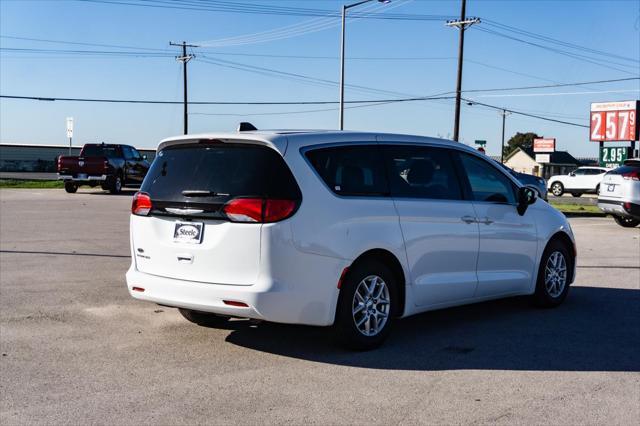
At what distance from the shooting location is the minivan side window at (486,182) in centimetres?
741

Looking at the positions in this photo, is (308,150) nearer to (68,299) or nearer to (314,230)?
(314,230)

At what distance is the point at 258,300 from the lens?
564 cm

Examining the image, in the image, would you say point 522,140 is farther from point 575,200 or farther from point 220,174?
point 220,174

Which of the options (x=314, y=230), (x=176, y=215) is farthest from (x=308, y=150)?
(x=176, y=215)

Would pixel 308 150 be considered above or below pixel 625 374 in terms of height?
above

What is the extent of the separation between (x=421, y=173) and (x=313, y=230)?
1580 millimetres

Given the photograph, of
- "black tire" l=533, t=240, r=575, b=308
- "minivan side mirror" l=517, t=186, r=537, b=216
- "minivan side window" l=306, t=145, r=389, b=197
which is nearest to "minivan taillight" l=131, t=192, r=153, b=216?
"minivan side window" l=306, t=145, r=389, b=197

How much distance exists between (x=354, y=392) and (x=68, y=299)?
4224mm

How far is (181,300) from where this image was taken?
602 centimetres

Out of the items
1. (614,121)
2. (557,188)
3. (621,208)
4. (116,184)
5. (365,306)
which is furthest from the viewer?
(614,121)

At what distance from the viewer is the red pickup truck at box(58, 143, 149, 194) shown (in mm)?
29875

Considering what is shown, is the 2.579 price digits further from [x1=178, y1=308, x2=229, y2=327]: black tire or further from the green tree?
the green tree

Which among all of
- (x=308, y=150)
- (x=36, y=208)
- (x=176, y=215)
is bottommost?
(x=36, y=208)

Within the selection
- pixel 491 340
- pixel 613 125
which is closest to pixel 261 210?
pixel 491 340
